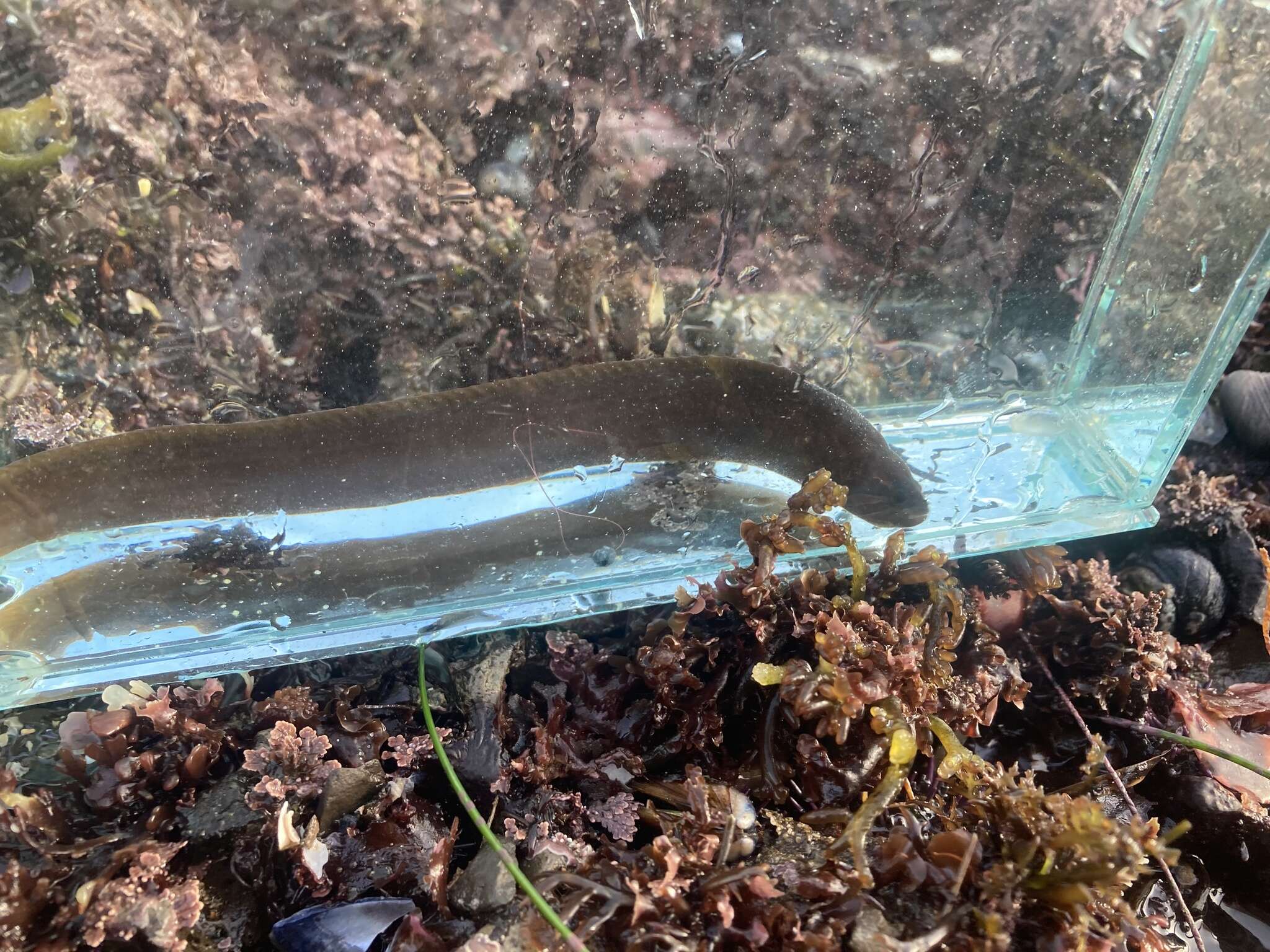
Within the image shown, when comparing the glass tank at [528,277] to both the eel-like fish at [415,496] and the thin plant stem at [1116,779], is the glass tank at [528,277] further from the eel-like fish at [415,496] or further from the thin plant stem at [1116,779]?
the thin plant stem at [1116,779]

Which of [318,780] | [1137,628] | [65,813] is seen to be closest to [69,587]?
[65,813]

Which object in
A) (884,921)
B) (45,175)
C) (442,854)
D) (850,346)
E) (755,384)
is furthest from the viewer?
(850,346)

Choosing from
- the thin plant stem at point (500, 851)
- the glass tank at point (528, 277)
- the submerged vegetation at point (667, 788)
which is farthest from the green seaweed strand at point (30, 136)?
the thin plant stem at point (500, 851)

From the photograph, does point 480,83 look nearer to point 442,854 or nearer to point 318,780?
point 318,780

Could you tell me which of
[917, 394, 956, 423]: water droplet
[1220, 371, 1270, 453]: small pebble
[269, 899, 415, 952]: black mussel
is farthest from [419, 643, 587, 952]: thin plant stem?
[1220, 371, 1270, 453]: small pebble

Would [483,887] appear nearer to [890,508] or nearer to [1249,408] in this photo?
[890,508]

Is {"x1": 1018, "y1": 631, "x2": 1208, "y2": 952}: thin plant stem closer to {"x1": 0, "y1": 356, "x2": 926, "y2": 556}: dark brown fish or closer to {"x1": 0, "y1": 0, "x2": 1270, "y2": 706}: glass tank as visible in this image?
{"x1": 0, "y1": 0, "x2": 1270, "y2": 706}: glass tank
